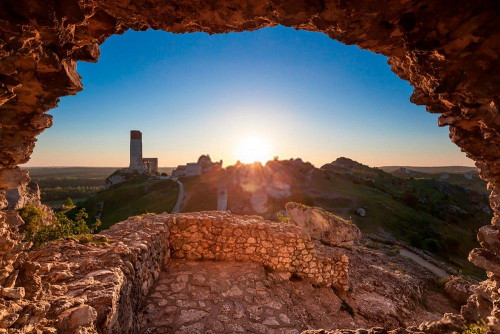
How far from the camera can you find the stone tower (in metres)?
76.8

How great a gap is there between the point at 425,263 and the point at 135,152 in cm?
7678

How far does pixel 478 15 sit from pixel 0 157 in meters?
6.59

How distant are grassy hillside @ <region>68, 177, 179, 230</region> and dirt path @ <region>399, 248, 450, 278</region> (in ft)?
105

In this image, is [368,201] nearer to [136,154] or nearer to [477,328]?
[477,328]

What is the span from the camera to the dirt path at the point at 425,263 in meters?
18.6

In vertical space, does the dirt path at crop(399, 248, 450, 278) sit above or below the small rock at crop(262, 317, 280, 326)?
below

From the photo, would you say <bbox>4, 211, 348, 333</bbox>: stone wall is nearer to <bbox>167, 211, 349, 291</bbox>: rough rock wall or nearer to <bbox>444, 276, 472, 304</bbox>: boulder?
<bbox>167, 211, 349, 291</bbox>: rough rock wall

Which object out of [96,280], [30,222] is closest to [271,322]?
[96,280]

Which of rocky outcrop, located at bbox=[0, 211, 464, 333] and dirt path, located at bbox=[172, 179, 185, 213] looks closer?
rocky outcrop, located at bbox=[0, 211, 464, 333]

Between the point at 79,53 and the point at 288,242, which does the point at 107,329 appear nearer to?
the point at 79,53

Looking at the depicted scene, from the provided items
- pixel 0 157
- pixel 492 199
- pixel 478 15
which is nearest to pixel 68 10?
pixel 0 157

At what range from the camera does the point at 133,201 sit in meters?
48.6

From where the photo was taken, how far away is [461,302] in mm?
12234

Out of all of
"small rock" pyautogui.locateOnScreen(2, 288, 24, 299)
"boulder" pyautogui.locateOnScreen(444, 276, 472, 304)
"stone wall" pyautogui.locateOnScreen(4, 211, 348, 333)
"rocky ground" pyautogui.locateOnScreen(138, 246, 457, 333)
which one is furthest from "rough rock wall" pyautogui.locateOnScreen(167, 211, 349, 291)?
"boulder" pyautogui.locateOnScreen(444, 276, 472, 304)
